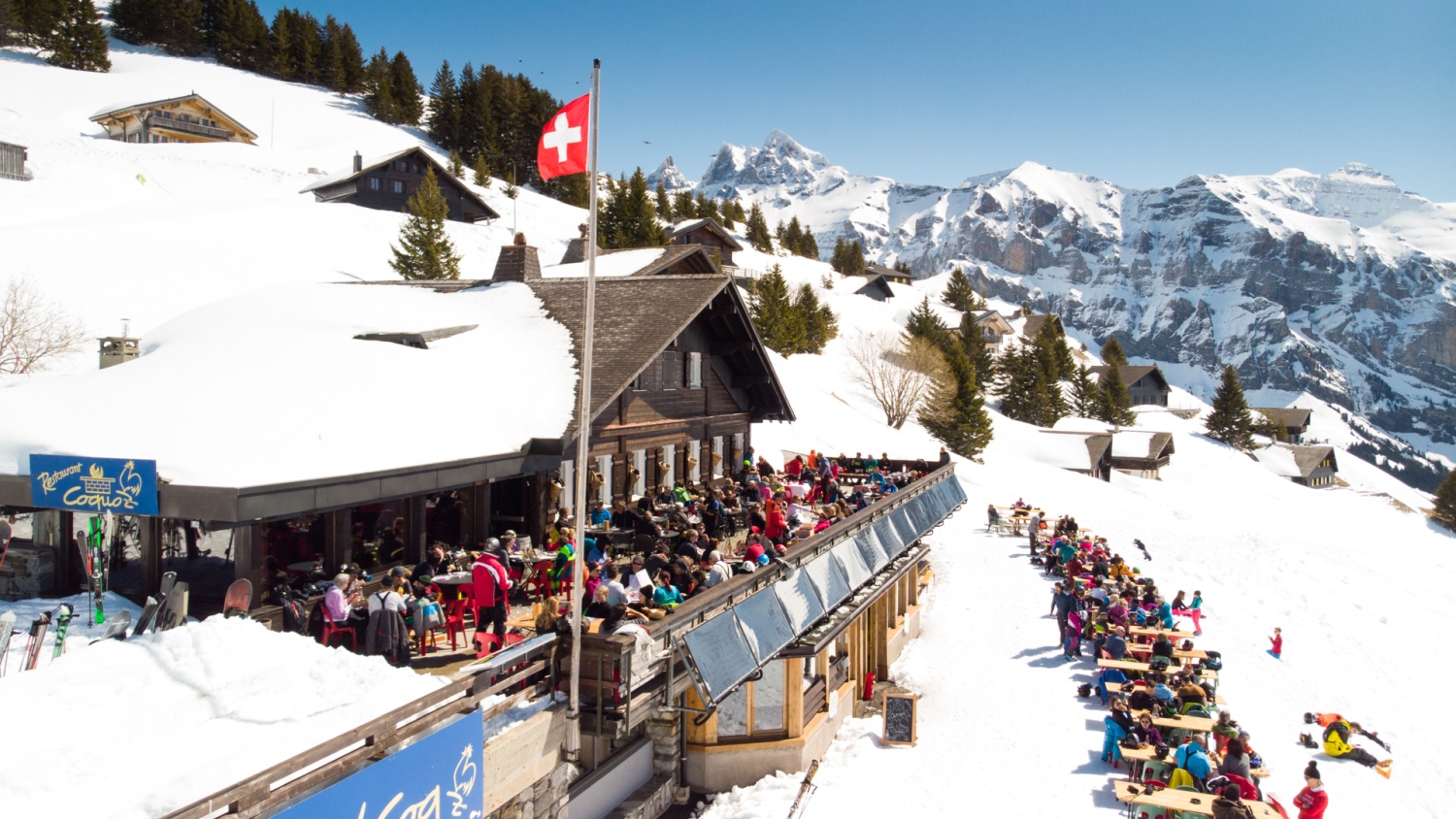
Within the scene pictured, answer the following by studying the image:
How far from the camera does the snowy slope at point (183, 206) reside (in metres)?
36.5

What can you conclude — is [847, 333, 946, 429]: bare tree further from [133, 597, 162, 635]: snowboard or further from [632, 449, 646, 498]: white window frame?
[133, 597, 162, 635]: snowboard

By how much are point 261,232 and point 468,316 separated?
3584 centimetres

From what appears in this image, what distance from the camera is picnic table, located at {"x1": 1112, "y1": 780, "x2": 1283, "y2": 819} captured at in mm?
12867

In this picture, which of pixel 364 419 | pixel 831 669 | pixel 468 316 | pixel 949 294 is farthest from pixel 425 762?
pixel 949 294

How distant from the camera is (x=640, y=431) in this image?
2097cm

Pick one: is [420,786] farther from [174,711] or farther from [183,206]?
[183,206]

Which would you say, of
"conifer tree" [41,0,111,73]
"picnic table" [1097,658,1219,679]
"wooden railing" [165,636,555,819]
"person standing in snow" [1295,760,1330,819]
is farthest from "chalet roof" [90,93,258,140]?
"person standing in snow" [1295,760,1330,819]

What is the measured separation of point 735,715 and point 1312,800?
31.3 ft

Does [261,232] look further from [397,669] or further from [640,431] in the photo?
[397,669]

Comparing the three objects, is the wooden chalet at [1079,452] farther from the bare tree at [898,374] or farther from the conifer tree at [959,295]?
the conifer tree at [959,295]

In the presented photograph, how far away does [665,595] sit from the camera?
40.3 ft

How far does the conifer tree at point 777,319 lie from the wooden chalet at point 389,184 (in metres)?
24.7

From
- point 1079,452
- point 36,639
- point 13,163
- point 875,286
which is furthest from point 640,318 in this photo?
point 875,286

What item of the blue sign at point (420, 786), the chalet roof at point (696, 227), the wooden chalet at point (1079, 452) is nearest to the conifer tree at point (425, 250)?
the chalet roof at point (696, 227)
